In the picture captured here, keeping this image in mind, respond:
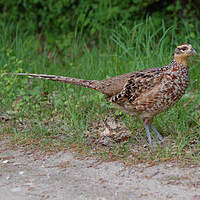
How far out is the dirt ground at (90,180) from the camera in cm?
408

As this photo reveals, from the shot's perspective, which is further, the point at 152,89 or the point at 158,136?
the point at 158,136

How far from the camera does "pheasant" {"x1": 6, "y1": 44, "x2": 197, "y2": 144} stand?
17.2 ft

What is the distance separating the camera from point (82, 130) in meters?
5.79

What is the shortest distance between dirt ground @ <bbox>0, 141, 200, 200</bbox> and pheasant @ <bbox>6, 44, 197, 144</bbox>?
0.85 meters

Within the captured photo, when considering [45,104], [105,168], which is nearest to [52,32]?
[45,104]

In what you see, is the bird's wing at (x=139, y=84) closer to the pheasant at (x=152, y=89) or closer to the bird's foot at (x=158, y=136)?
the pheasant at (x=152, y=89)

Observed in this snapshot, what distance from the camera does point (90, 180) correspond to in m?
4.51

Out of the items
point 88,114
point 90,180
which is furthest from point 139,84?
point 90,180

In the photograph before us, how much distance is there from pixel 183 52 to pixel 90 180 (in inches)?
76.6

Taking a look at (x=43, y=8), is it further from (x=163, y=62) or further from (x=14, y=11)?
(x=163, y=62)

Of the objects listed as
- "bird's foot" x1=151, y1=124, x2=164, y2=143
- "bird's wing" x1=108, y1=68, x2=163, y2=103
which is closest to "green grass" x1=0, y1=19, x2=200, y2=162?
"bird's foot" x1=151, y1=124, x2=164, y2=143

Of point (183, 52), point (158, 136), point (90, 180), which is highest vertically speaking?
point (183, 52)

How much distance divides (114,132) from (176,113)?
0.87 metres

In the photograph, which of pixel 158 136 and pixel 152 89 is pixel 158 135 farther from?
pixel 152 89
